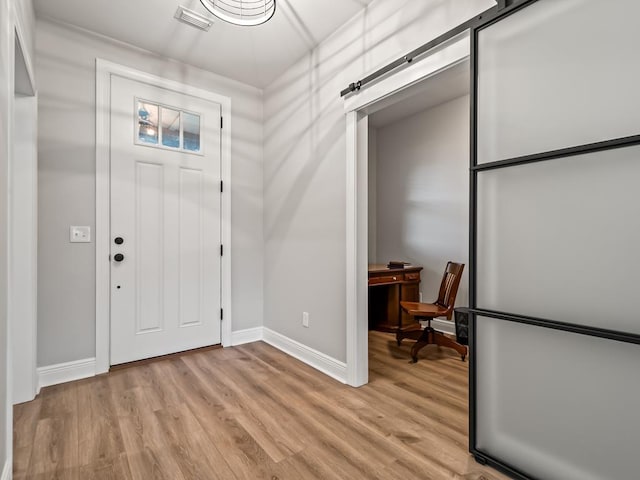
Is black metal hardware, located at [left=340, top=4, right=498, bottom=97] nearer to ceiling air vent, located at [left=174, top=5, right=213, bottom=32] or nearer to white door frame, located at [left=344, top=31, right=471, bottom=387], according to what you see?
white door frame, located at [left=344, top=31, right=471, bottom=387]

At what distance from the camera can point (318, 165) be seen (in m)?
2.89

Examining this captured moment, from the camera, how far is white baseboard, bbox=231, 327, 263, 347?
3434 mm

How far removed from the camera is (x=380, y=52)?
7.52 ft

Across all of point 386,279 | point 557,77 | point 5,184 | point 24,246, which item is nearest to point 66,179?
point 24,246

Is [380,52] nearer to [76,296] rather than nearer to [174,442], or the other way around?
[174,442]

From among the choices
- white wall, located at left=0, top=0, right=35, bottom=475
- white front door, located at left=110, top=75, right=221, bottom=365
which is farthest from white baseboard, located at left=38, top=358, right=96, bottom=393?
white wall, located at left=0, top=0, right=35, bottom=475

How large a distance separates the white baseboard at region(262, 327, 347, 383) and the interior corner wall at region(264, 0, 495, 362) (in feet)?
0.17

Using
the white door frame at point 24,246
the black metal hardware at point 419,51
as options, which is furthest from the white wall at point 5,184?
the black metal hardware at point 419,51

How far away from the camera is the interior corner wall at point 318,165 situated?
2238 millimetres

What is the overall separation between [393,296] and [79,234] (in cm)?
314

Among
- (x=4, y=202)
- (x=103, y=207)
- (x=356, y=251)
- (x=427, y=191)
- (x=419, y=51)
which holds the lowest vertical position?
(x=356, y=251)

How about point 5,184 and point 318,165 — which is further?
point 318,165

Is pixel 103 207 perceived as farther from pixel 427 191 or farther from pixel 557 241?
pixel 427 191

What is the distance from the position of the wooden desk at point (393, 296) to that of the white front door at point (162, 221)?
6.09 feet
